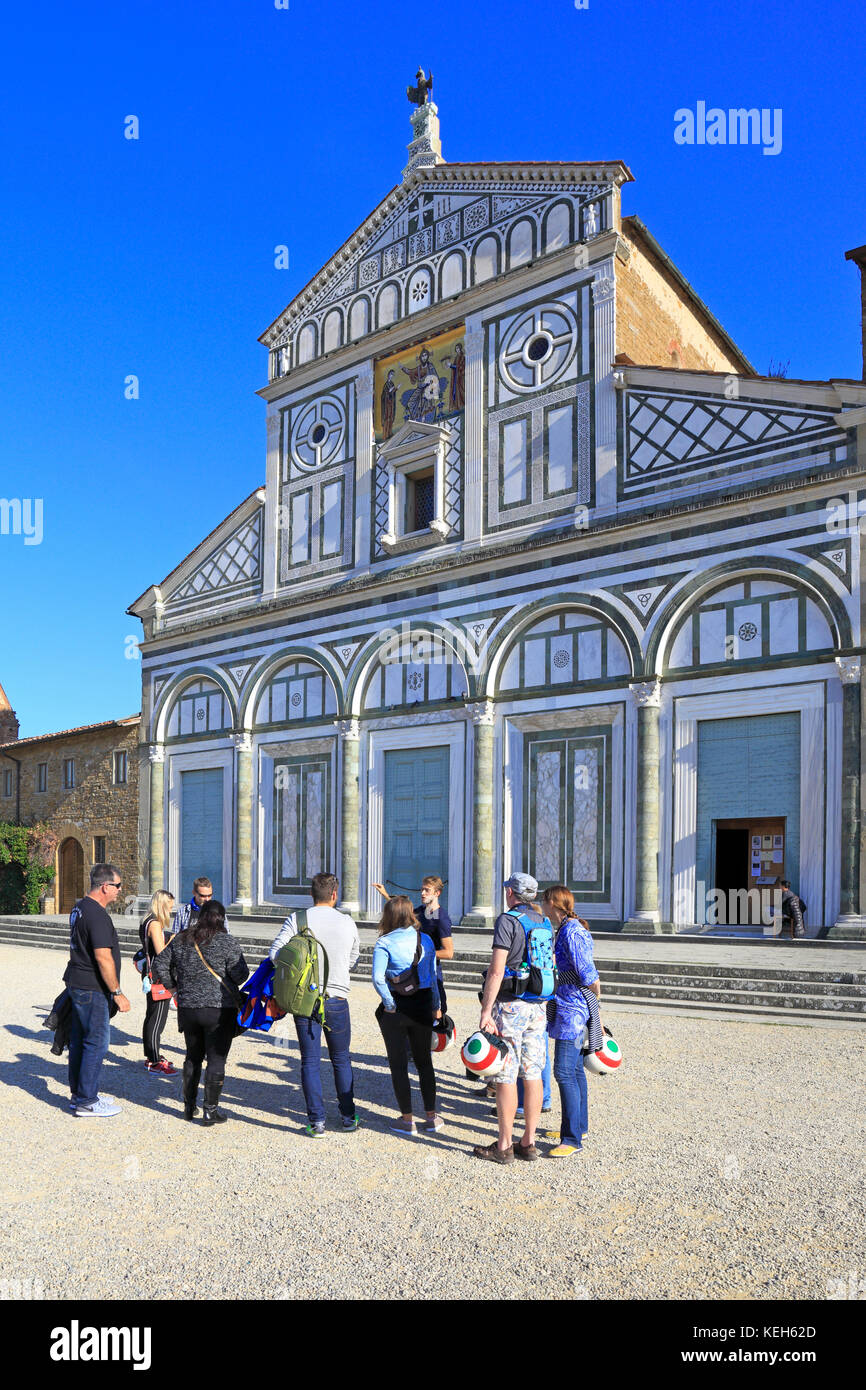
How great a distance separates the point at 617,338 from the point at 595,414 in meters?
1.46

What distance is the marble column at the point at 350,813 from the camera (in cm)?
2138

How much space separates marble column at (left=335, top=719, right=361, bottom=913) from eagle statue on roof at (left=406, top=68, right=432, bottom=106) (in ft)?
45.7

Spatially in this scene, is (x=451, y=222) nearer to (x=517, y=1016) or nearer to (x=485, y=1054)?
(x=517, y=1016)

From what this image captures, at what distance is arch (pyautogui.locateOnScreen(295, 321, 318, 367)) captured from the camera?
2448cm

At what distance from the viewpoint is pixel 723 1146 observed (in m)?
6.55

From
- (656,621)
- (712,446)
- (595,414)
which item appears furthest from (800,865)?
(595,414)

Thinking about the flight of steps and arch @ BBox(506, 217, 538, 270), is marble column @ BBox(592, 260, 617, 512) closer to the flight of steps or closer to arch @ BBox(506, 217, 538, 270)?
arch @ BBox(506, 217, 538, 270)

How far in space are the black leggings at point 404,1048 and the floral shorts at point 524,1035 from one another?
2.24ft

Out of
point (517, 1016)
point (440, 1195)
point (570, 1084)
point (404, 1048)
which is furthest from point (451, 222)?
point (440, 1195)

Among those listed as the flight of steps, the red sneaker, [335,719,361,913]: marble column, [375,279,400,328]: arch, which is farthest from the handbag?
[375,279,400,328]: arch

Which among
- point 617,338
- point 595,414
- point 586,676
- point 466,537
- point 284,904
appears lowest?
point 284,904

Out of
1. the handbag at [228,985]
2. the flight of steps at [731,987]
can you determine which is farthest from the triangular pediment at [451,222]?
the handbag at [228,985]
